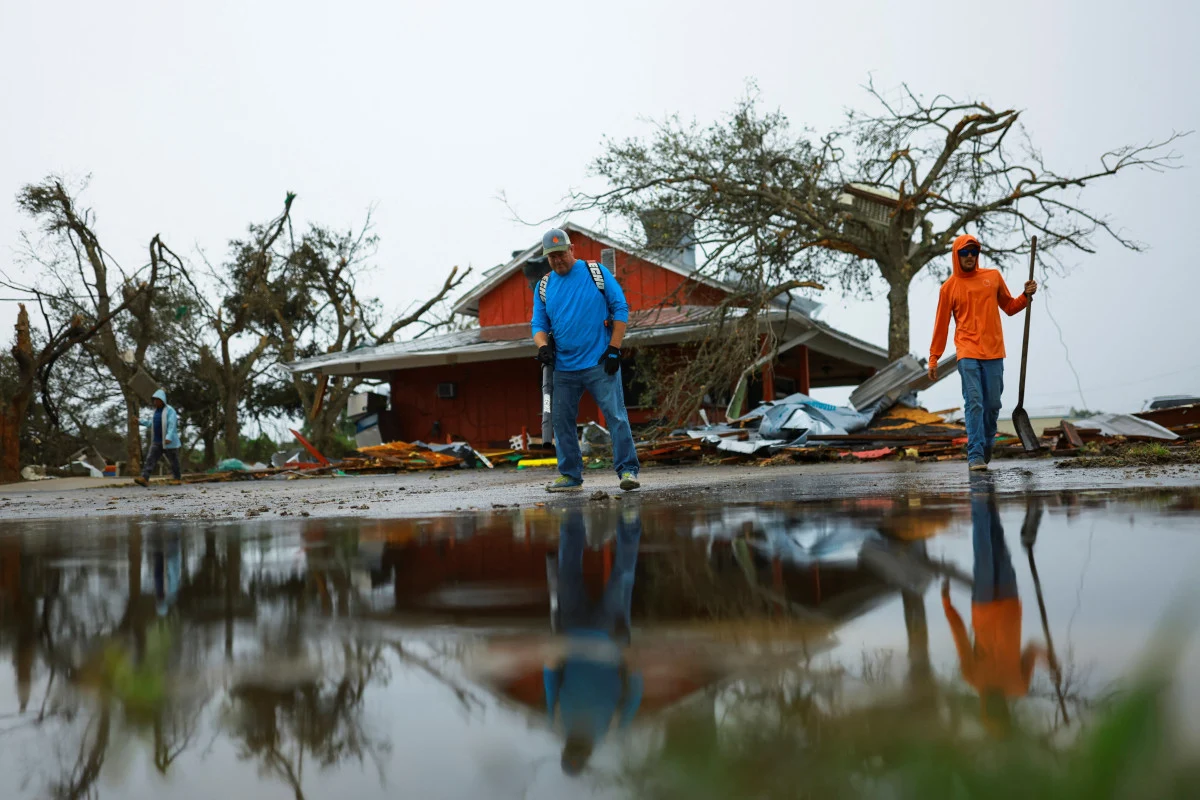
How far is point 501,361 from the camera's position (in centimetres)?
2727

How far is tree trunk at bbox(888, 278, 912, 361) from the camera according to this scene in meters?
20.8

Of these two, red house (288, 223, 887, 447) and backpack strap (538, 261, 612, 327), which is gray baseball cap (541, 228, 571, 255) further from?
red house (288, 223, 887, 447)

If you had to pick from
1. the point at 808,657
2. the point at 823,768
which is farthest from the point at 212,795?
the point at 808,657

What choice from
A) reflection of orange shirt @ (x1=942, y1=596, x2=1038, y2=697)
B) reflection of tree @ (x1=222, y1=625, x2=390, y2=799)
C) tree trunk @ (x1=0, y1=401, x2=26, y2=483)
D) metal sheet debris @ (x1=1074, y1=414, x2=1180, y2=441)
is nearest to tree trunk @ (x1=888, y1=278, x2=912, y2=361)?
metal sheet debris @ (x1=1074, y1=414, x2=1180, y2=441)

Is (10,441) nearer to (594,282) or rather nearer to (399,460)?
(399,460)

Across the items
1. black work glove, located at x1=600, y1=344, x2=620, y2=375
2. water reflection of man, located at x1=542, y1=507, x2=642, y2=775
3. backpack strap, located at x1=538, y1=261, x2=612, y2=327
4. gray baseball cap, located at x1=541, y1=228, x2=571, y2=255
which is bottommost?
water reflection of man, located at x1=542, y1=507, x2=642, y2=775

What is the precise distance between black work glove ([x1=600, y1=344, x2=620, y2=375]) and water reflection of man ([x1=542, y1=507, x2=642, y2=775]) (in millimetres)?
4798

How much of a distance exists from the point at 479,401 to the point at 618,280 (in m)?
5.61

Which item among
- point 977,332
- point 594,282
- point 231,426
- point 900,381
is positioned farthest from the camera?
point 231,426

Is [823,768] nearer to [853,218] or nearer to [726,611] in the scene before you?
[726,611]

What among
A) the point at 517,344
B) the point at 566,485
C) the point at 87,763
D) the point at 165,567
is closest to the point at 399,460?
the point at 517,344

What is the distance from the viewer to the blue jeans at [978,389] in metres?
8.80

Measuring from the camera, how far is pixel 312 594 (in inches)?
123

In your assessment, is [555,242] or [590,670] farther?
[555,242]
